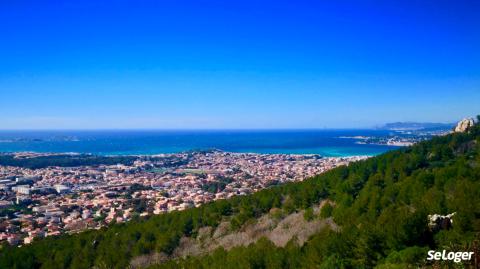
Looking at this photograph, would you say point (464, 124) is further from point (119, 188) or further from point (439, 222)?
point (119, 188)

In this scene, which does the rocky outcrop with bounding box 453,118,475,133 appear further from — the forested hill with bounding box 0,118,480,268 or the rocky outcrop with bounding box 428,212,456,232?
the rocky outcrop with bounding box 428,212,456,232

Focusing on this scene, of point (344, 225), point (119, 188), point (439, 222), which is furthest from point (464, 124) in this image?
point (119, 188)

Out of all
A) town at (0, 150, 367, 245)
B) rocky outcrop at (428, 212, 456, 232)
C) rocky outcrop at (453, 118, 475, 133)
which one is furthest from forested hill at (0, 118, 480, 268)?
town at (0, 150, 367, 245)

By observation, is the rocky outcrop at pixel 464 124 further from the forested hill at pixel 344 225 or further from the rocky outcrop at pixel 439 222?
the rocky outcrop at pixel 439 222

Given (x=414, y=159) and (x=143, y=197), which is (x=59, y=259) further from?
(x=143, y=197)

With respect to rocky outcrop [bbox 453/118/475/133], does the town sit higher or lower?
lower
